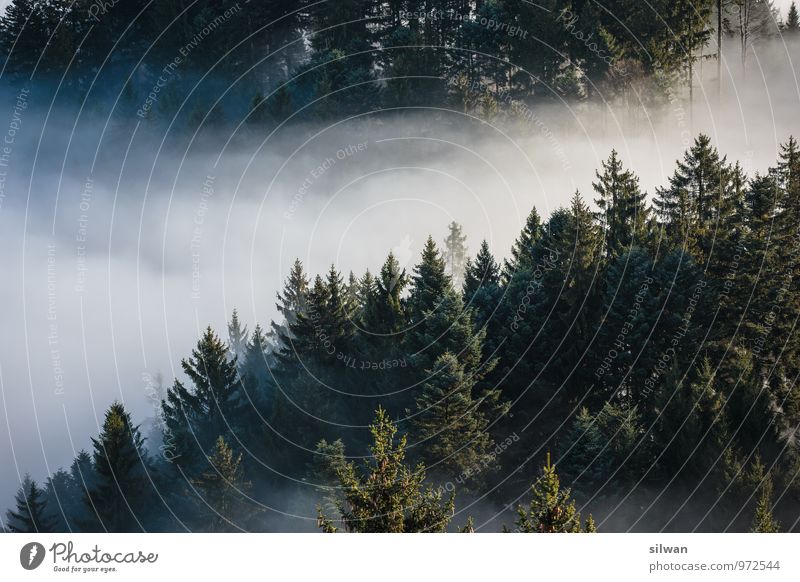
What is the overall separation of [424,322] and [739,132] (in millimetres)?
70455

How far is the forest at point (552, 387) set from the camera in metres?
71.3

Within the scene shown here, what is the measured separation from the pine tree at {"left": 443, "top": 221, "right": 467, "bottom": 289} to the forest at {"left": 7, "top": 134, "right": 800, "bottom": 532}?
196ft

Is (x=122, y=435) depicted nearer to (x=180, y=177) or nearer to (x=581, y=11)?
(x=581, y=11)

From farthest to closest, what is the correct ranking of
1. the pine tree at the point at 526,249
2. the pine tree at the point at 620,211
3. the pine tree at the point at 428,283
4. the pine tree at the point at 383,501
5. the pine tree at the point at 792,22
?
1. the pine tree at the point at 792,22
2. the pine tree at the point at 526,249
3. the pine tree at the point at 620,211
4. the pine tree at the point at 428,283
5. the pine tree at the point at 383,501

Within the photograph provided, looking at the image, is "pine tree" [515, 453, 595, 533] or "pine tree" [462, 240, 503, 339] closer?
"pine tree" [515, 453, 595, 533]

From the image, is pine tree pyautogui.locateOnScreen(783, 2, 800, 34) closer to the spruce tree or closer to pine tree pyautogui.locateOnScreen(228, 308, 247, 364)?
the spruce tree

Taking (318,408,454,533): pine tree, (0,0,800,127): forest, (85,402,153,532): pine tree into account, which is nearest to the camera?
(318,408,454,533): pine tree

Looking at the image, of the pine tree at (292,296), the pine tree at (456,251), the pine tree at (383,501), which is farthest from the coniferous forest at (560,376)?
the pine tree at (456,251)

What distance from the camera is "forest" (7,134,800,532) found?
71.3 meters

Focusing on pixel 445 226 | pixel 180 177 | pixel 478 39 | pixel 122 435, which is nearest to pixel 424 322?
pixel 122 435

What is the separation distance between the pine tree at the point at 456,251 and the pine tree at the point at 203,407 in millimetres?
62599

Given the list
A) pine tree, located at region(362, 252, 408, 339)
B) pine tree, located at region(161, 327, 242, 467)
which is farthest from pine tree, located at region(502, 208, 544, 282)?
pine tree, located at region(161, 327, 242, 467)

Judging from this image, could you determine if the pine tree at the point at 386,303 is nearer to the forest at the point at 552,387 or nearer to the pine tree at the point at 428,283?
the forest at the point at 552,387

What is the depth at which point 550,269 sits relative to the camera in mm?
85562
